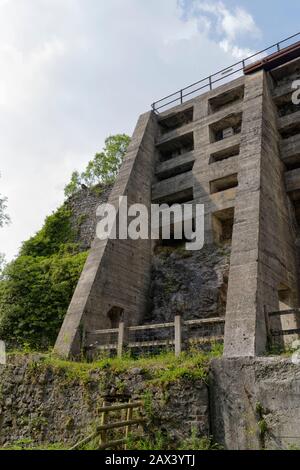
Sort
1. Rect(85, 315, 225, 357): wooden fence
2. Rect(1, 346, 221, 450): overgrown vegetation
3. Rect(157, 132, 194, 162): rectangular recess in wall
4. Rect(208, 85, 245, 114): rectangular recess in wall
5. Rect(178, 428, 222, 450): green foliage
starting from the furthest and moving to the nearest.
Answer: Rect(157, 132, 194, 162): rectangular recess in wall, Rect(208, 85, 245, 114): rectangular recess in wall, Rect(85, 315, 225, 357): wooden fence, Rect(1, 346, 221, 450): overgrown vegetation, Rect(178, 428, 222, 450): green foliage

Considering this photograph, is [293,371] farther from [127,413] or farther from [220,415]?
[127,413]

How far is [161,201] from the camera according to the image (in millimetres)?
17047

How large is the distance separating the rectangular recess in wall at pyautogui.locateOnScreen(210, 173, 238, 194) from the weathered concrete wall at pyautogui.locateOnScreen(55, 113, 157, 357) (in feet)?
8.65

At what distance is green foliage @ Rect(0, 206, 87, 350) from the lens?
48.5ft

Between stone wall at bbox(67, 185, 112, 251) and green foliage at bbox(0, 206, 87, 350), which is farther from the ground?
stone wall at bbox(67, 185, 112, 251)

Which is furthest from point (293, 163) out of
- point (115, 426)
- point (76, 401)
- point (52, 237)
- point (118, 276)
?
point (52, 237)

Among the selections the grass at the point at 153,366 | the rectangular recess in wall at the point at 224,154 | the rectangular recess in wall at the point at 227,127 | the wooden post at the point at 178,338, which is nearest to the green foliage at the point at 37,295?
the grass at the point at 153,366

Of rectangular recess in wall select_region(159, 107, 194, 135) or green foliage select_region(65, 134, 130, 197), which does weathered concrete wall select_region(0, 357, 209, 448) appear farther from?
green foliage select_region(65, 134, 130, 197)

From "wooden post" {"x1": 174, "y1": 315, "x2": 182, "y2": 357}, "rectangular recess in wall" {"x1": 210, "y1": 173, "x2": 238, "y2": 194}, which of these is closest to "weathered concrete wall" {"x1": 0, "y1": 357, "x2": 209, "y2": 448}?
"wooden post" {"x1": 174, "y1": 315, "x2": 182, "y2": 357}

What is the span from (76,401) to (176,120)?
13.8 m

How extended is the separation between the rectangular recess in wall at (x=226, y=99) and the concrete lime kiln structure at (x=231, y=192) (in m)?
0.04

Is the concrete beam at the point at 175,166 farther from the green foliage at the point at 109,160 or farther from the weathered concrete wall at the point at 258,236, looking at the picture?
the green foliage at the point at 109,160

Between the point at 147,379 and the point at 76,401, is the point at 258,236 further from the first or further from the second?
the point at 76,401

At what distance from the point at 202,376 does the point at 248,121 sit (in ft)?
29.7
